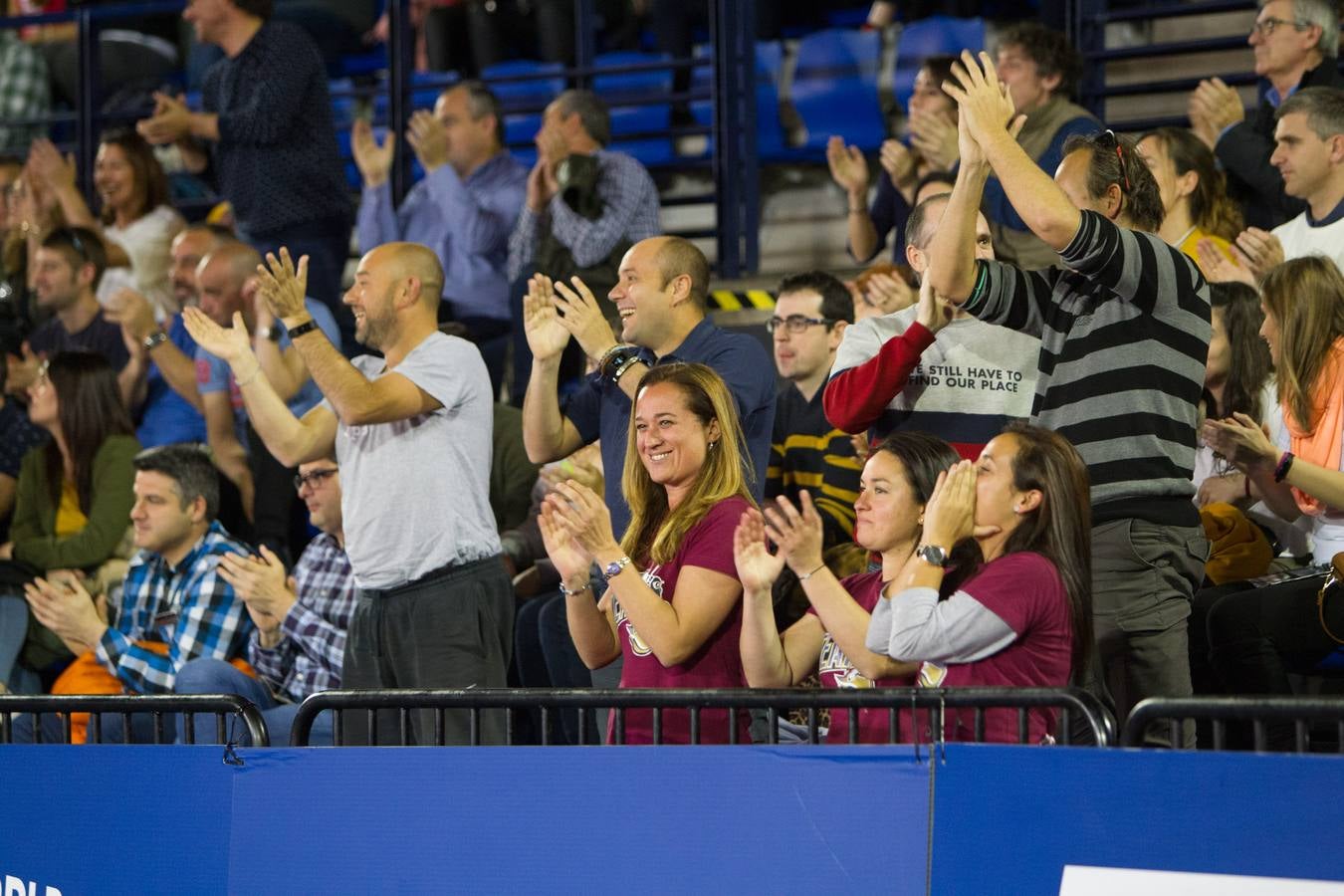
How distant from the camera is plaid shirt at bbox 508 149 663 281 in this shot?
814 centimetres

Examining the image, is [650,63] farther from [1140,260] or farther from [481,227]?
[1140,260]

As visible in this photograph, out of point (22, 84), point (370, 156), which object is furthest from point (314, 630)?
point (22, 84)

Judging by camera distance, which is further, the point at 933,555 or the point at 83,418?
the point at 83,418

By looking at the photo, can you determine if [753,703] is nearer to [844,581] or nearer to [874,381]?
[844,581]

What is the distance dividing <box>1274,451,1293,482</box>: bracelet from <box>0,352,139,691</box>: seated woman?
4735 millimetres

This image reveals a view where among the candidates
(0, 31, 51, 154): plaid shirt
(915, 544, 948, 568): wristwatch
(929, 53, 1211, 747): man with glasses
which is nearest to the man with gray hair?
(929, 53, 1211, 747): man with glasses

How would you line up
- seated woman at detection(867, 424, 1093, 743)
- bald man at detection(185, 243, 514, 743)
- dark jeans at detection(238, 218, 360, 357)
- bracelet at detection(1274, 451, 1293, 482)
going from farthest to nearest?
dark jeans at detection(238, 218, 360, 357)
bald man at detection(185, 243, 514, 743)
bracelet at detection(1274, 451, 1293, 482)
seated woman at detection(867, 424, 1093, 743)

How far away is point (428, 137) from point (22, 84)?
4.06m

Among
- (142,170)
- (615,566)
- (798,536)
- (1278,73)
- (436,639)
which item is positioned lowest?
(436,639)

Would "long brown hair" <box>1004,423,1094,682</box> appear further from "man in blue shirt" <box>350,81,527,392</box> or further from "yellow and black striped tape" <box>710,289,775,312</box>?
"man in blue shirt" <box>350,81,527,392</box>

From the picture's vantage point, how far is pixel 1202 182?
648cm

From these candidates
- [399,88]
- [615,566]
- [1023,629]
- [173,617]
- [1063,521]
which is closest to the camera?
[1023,629]

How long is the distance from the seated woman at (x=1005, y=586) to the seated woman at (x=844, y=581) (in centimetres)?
12

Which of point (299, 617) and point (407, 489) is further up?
point (407, 489)
